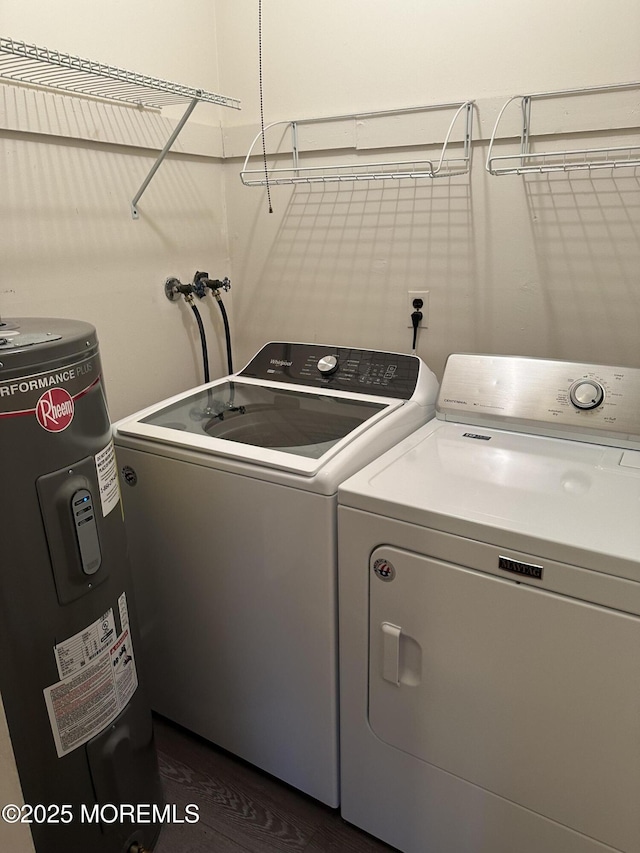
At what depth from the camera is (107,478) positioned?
3.97 feet

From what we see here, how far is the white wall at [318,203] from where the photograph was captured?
1557 mm

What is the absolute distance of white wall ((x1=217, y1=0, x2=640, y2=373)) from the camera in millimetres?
1571

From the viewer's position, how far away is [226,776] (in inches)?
66.3

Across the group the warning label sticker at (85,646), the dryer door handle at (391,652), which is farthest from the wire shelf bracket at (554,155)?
the warning label sticker at (85,646)

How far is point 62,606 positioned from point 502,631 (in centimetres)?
Result: 83

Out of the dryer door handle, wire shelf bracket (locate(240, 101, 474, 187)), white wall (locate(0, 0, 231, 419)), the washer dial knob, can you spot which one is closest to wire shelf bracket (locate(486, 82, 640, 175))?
wire shelf bracket (locate(240, 101, 474, 187))

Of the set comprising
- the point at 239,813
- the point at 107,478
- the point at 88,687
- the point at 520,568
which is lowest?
the point at 239,813

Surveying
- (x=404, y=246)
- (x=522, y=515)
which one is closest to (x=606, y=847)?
(x=522, y=515)

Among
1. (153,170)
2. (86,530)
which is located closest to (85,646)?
(86,530)

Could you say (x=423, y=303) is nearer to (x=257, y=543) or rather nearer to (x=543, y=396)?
(x=543, y=396)

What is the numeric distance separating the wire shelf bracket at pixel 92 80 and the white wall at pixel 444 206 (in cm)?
40

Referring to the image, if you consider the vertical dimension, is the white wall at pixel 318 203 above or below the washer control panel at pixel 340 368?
above

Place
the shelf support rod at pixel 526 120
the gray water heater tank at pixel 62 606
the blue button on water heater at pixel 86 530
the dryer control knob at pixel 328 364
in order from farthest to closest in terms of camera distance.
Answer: the dryer control knob at pixel 328 364
the shelf support rod at pixel 526 120
the blue button on water heater at pixel 86 530
the gray water heater tank at pixel 62 606

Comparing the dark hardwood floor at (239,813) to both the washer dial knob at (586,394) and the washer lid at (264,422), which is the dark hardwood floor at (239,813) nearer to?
the washer lid at (264,422)
